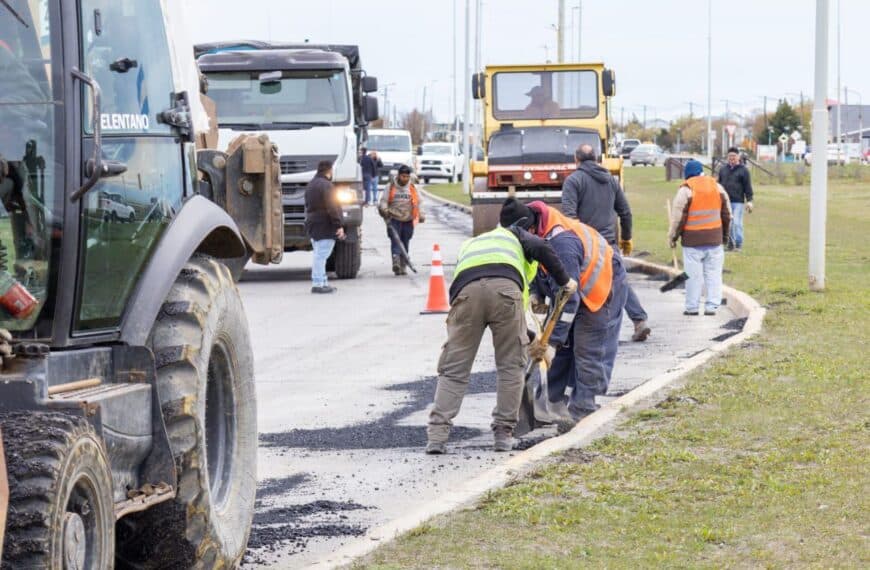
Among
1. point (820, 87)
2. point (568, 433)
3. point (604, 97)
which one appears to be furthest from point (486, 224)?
point (568, 433)

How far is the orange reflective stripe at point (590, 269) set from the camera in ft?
34.0

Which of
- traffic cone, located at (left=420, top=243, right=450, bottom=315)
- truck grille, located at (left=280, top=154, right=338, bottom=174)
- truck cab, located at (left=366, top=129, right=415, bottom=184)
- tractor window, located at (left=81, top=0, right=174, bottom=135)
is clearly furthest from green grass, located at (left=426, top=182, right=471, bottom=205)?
tractor window, located at (left=81, top=0, right=174, bottom=135)

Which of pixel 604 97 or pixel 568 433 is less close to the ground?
pixel 604 97

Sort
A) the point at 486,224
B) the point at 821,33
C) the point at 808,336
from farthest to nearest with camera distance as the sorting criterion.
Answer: the point at 486,224 → the point at 821,33 → the point at 808,336

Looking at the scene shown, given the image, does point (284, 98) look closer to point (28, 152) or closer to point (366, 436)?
point (366, 436)

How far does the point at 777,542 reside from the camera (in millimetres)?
6711

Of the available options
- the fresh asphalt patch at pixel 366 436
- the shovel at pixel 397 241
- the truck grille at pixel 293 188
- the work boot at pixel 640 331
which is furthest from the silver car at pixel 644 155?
the fresh asphalt patch at pixel 366 436

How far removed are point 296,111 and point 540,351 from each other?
1235 centimetres

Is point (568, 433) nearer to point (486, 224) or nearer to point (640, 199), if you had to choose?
point (486, 224)

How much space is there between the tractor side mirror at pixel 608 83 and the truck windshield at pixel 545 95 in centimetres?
23

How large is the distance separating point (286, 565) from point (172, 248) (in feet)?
5.87

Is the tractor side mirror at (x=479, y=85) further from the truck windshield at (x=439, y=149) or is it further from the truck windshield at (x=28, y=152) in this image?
the truck windshield at (x=439, y=149)

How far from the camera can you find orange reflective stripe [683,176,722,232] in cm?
1722

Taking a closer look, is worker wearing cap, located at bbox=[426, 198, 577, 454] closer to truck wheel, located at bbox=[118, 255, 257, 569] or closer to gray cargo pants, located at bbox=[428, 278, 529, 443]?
gray cargo pants, located at bbox=[428, 278, 529, 443]
